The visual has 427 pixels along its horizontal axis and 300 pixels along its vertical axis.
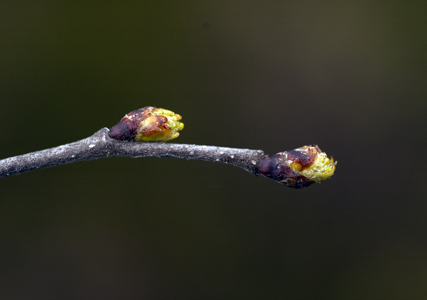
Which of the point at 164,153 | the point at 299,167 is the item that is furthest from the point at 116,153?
A: the point at 299,167

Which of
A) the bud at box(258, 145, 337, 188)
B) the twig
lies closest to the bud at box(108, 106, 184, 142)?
the twig

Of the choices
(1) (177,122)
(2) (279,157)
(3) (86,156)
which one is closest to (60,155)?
(3) (86,156)

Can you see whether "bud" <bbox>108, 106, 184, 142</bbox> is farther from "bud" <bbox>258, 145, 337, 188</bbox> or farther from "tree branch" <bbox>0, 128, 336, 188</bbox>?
"bud" <bbox>258, 145, 337, 188</bbox>

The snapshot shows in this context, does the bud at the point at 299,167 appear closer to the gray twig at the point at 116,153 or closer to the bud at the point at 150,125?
the gray twig at the point at 116,153

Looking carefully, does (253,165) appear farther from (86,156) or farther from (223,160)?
(86,156)

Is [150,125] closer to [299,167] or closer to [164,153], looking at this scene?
[164,153]
